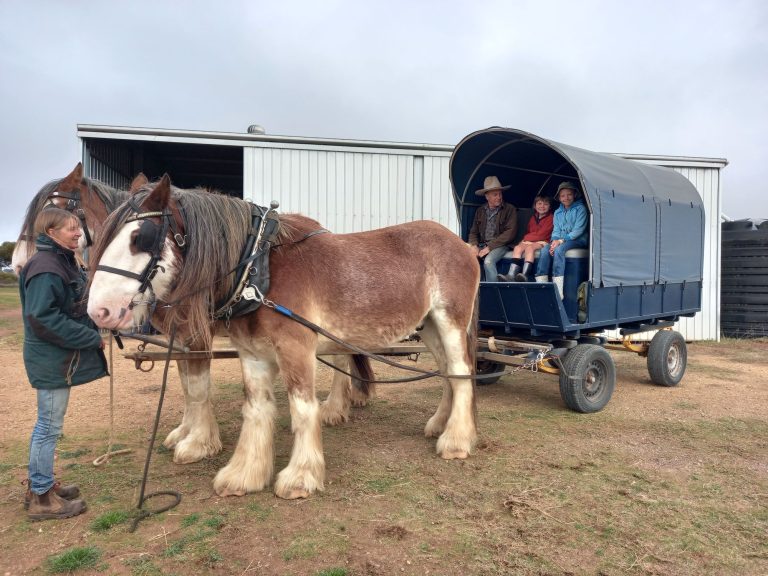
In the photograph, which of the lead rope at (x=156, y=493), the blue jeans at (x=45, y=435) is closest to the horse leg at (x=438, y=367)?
the lead rope at (x=156, y=493)

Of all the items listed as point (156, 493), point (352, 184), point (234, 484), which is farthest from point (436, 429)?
point (352, 184)

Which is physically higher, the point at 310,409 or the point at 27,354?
the point at 27,354

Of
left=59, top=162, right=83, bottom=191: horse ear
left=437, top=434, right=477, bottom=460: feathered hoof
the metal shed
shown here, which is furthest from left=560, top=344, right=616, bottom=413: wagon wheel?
the metal shed

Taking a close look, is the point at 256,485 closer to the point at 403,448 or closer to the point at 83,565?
the point at 83,565

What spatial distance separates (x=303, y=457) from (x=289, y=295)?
1.00m

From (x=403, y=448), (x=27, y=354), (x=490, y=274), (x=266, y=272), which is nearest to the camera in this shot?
(x=27, y=354)

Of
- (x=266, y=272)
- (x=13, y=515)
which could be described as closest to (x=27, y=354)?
(x=13, y=515)

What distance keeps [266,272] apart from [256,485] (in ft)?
4.34

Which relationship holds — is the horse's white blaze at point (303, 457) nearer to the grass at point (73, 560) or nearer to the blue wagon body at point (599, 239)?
the grass at point (73, 560)

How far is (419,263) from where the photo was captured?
11.5 feet

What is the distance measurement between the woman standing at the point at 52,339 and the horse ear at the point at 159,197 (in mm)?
403

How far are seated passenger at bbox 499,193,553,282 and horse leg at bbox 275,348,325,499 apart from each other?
112 inches

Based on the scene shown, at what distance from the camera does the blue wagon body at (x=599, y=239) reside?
15.2ft

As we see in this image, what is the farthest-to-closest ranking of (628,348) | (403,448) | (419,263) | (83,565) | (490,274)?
Result: (628,348) → (490,274) → (403,448) → (419,263) → (83,565)
